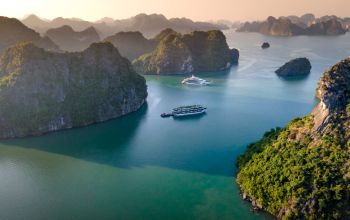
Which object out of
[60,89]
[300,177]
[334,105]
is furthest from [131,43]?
[300,177]

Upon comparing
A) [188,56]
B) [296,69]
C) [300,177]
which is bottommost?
[300,177]

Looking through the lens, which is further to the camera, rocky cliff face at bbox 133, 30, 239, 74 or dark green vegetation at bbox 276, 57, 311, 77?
rocky cliff face at bbox 133, 30, 239, 74

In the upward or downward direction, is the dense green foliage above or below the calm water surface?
above

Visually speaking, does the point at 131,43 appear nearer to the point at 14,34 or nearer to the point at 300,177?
the point at 14,34

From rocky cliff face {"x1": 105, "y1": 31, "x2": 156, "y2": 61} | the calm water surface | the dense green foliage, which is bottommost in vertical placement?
the calm water surface

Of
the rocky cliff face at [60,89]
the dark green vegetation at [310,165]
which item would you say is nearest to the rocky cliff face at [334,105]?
the dark green vegetation at [310,165]

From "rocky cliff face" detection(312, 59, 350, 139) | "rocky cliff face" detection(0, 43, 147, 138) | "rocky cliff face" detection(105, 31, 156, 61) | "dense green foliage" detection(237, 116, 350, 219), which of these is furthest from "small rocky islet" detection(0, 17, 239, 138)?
"rocky cliff face" detection(105, 31, 156, 61)

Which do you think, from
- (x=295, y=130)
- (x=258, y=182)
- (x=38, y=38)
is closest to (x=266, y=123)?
(x=295, y=130)

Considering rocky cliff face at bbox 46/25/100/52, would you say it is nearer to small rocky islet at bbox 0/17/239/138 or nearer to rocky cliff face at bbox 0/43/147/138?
small rocky islet at bbox 0/17/239/138
